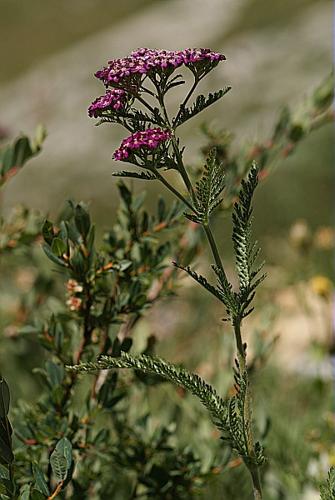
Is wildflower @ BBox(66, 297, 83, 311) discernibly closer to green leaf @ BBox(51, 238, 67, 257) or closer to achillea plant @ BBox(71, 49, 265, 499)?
green leaf @ BBox(51, 238, 67, 257)

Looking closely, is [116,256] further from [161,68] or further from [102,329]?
[161,68]

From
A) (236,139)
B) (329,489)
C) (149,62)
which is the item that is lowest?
(329,489)

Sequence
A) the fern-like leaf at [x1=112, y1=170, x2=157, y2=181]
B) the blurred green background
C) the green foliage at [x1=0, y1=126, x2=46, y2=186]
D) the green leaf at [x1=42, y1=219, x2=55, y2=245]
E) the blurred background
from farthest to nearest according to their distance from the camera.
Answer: the blurred green background < the blurred background < the green foliage at [x1=0, y1=126, x2=46, y2=186] < the green leaf at [x1=42, y1=219, x2=55, y2=245] < the fern-like leaf at [x1=112, y1=170, x2=157, y2=181]

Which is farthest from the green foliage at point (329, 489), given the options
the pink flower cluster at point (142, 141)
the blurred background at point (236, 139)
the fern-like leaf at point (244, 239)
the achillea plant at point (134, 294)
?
the blurred background at point (236, 139)

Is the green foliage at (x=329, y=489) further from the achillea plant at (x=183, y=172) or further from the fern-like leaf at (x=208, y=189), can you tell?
the fern-like leaf at (x=208, y=189)

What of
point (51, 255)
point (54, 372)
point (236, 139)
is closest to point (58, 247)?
point (51, 255)

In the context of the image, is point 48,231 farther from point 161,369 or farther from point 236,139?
point 236,139

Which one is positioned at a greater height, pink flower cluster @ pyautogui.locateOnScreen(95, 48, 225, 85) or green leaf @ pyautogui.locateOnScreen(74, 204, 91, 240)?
pink flower cluster @ pyautogui.locateOnScreen(95, 48, 225, 85)

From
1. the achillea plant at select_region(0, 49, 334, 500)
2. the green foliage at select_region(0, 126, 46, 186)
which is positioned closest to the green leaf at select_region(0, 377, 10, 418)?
the achillea plant at select_region(0, 49, 334, 500)
